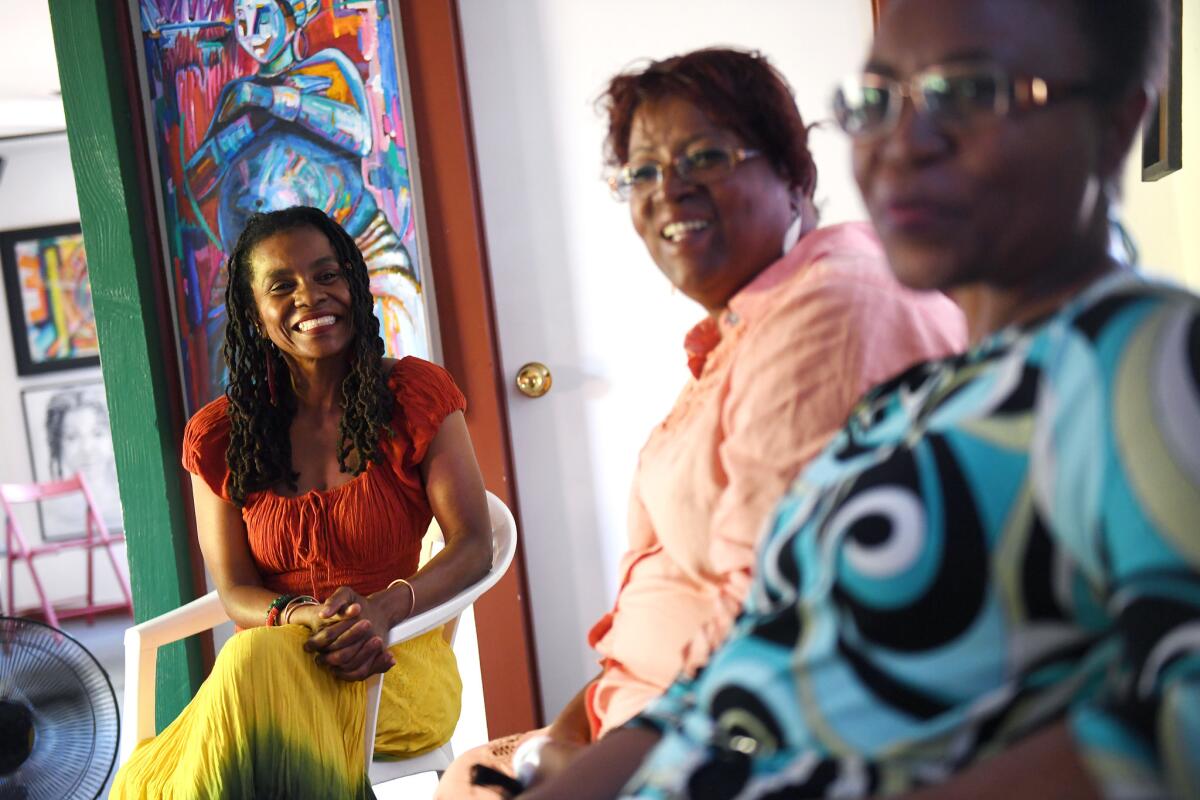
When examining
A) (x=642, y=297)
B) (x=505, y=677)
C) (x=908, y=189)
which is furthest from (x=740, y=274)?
(x=505, y=677)

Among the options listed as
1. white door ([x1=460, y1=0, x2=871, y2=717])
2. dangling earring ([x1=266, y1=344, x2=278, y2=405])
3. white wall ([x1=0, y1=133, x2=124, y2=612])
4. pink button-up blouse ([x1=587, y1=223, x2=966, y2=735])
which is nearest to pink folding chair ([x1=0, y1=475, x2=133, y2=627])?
white wall ([x1=0, y1=133, x2=124, y2=612])

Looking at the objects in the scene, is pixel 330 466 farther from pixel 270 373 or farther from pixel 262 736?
pixel 262 736

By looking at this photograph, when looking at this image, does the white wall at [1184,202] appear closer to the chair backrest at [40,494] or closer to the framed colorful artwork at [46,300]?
the chair backrest at [40,494]

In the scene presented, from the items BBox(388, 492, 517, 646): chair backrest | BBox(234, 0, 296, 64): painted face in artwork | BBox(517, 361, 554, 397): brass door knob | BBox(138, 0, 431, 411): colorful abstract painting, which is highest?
BBox(234, 0, 296, 64): painted face in artwork

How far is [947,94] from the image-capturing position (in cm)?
73

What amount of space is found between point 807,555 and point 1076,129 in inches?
11.9

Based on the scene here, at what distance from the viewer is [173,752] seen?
5.88 feet

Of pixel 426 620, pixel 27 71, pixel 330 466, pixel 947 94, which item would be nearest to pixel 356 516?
pixel 330 466

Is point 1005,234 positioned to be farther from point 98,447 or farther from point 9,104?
point 98,447

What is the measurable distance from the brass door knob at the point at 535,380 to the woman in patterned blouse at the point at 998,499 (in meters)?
2.07

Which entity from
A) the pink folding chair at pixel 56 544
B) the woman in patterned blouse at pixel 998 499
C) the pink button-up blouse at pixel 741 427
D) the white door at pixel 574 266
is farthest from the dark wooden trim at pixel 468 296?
the pink folding chair at pixel 56 544

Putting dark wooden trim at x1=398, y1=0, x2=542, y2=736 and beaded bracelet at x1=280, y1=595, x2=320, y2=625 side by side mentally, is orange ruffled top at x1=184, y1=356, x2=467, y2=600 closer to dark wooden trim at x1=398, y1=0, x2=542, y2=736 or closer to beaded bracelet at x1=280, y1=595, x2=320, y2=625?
beaded bracelet at x1=280, y1=595, x2=320, y2=625

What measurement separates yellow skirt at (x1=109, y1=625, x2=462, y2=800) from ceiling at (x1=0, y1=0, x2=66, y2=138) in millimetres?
2930

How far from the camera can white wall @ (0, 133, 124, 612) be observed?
6973 millimetres
